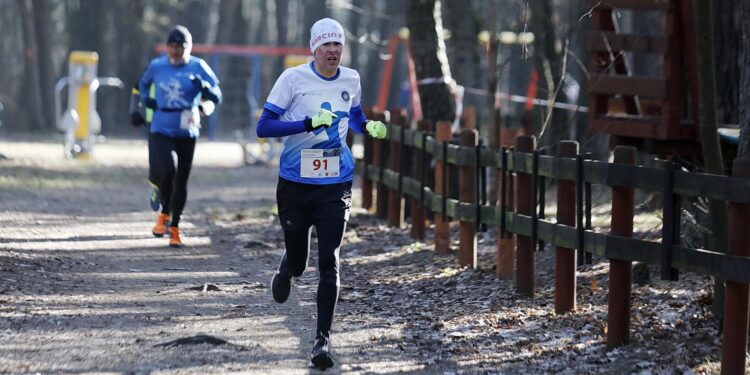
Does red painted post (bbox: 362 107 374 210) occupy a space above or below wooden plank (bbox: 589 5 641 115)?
below

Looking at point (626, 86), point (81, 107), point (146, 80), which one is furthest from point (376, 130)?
point (81, 107)

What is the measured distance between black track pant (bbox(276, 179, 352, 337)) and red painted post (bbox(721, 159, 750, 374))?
2245 millimetres

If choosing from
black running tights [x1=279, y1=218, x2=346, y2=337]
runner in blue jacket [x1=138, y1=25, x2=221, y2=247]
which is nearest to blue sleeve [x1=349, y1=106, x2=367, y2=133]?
black running tights [x1=279, y1=218, x2=346, y2=337]

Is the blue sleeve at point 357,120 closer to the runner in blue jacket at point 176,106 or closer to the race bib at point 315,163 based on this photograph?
the race bib at point 315,163

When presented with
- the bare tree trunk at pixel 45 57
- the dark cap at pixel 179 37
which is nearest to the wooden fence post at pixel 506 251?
the dark cap at pixel 179 37

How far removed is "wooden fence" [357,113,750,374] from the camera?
732 centimetres

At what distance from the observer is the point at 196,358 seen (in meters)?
7.89

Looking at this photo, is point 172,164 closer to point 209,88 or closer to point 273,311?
point 209,88

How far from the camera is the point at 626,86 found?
1157cm

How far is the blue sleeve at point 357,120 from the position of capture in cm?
847

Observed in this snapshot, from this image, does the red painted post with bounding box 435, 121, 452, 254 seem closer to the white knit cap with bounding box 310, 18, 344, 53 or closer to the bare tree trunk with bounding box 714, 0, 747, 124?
the bare tree trunk with bounding box 714, 0, 747, 124

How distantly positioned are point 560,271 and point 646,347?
138 centimetres

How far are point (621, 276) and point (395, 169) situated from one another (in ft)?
24.2

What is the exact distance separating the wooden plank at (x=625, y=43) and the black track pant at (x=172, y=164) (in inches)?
166
